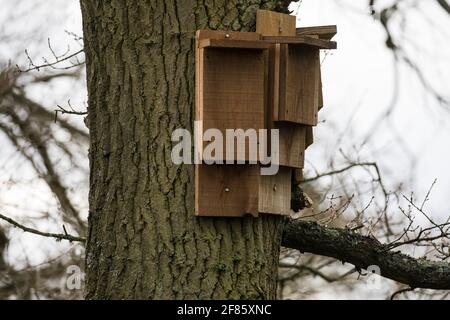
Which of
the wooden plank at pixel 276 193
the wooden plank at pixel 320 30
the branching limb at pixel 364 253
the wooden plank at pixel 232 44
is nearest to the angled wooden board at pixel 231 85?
the wooden plank at pixel 232 44

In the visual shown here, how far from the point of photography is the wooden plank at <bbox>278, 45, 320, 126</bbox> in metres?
3.72

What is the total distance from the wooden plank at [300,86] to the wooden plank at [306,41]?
1.7 inches

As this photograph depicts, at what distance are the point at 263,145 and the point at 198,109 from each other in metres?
0.27

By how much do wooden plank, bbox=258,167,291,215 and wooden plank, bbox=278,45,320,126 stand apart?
0.22 meters

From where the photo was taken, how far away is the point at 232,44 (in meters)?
3.57

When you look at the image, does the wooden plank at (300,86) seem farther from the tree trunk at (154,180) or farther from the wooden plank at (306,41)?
the tree trunk at (154,180)

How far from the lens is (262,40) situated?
12.0ft

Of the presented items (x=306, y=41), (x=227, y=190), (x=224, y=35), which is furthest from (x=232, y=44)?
(x=227, y=190)

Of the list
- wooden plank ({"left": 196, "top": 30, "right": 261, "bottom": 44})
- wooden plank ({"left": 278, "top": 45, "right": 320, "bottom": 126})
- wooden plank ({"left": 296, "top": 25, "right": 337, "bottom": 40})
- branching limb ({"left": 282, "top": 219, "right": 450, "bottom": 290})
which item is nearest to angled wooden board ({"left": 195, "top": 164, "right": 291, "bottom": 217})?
wooden plank ({"left": 278, "top": 45, "right": 320, "bottom": 126})

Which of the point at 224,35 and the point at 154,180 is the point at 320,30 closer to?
the point at 224,35

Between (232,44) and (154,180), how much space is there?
21.9 inches

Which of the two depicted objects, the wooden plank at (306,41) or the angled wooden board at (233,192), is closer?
the angled wooden board at (233,192)

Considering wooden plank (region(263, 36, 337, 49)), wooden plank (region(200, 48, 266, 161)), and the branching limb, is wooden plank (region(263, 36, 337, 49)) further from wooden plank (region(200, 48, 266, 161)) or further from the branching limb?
the branching limb

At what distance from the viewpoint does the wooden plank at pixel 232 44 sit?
3.55 meters
